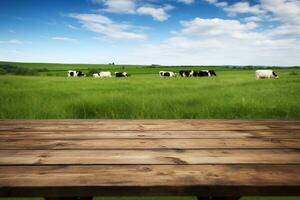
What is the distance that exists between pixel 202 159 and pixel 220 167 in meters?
0.16

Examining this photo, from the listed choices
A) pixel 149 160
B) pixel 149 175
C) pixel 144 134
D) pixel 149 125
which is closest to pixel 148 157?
pixel 149 160

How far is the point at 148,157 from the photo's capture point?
179 cm

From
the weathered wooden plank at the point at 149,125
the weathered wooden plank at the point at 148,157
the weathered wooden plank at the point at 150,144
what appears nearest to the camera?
the weathered wooden plank at the point at 148,157

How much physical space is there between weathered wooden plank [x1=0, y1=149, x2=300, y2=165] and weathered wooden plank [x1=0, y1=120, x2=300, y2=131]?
82cm

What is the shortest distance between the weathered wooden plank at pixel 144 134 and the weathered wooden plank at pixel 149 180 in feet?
2.54

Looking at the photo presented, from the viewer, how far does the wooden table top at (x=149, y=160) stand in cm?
135

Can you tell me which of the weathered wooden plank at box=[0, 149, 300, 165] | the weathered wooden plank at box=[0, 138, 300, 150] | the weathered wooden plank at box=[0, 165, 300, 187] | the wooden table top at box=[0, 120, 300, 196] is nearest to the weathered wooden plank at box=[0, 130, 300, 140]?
the wooden table top at box=[0, 120, 300, 196]

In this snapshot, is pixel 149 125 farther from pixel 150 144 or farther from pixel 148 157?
pixel 148 157

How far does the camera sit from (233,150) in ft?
6.48

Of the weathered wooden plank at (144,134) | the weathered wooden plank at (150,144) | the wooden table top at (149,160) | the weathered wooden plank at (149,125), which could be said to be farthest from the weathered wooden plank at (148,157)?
the weathered wooden plank at (149,125)

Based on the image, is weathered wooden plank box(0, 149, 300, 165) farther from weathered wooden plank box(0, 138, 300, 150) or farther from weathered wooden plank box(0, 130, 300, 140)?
weathered wooden plank box(0, 130, 300, 140)

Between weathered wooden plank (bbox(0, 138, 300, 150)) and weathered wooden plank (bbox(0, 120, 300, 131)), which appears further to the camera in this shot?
weathered wooden plank (bbox(0, 120, 300, 131))

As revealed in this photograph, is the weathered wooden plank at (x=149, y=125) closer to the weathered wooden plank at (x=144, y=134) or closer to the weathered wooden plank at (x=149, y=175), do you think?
the weathered wooden plank at (x=144, y=134)

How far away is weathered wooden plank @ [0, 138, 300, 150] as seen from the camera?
2051mm
